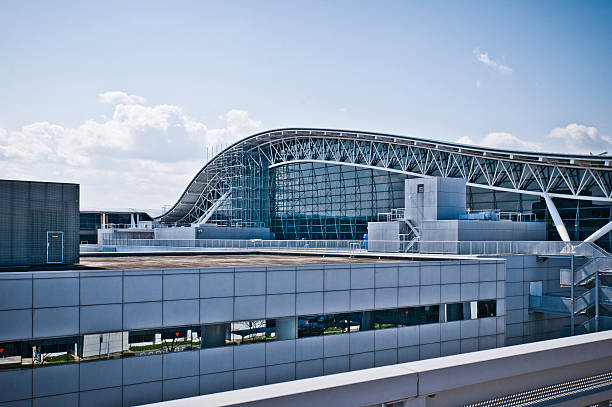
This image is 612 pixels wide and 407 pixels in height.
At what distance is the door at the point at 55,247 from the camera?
57.9 feet

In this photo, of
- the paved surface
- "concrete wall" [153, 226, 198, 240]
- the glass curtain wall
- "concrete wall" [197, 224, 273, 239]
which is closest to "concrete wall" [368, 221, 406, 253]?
the paved surface

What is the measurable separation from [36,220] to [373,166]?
3850 centimetres

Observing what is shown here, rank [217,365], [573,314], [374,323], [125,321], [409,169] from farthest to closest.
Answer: [409,169] < [573,314] < [374,323] < [217,365] < [125,321]

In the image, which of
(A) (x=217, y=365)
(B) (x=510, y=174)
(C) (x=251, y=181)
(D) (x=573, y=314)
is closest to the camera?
(A) (x=217, y=365)

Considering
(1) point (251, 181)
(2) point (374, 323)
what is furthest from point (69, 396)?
(1) point (251, 181)

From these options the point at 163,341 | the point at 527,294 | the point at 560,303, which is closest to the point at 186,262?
the point at 163,341

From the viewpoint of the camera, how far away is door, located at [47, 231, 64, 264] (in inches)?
695

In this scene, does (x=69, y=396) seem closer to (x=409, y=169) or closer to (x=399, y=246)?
(x=399, y=246)

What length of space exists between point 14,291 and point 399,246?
24107 millimetres

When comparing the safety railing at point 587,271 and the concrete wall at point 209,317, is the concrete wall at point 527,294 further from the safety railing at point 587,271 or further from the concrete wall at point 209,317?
the concrete wall at point 209,317

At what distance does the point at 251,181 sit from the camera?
66.1 metres

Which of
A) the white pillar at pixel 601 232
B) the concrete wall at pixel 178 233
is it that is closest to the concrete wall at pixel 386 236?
the white pillar at pixel 601 232

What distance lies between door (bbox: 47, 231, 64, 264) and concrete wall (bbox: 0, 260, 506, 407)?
21.5 ft

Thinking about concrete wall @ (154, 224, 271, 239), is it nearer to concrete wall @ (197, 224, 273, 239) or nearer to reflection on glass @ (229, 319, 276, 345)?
concrete wall @ (197, 224, 273, 239)
